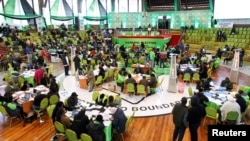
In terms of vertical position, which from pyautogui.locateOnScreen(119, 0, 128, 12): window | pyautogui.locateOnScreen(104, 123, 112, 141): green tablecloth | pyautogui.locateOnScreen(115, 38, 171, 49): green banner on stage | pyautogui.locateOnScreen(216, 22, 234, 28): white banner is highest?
pyautogui.locateOnScreen(119, 0, 128, 12): window

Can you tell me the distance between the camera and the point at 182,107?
4805 mm

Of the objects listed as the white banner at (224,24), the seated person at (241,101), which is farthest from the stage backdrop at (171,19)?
the seated person at (241,101)

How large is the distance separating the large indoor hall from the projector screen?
0.09 meters

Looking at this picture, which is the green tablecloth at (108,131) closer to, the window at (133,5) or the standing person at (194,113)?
the standing person at (194,113)

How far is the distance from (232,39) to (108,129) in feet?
54.7

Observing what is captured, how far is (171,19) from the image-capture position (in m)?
26.8

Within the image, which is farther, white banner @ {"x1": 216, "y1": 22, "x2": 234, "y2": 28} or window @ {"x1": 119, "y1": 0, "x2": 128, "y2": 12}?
window @ {"x1": 119, "y1": 0, "x2": 128, "y2": 12}

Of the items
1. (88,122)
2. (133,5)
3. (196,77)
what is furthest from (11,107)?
(133,5)

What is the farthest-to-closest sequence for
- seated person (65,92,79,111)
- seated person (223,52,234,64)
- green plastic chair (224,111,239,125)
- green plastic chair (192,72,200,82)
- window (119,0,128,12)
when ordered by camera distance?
window (119,0,128,12) < seated person (223,52,234,64) < green plastic chair (192,72,200,82) < seated person (65,92,79,111) < green plastic chair (224,111,239,125)

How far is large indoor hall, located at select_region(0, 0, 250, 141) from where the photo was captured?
5.50m

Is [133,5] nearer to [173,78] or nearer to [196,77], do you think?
[196,77]

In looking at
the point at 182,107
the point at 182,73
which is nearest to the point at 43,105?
the point at 182,107

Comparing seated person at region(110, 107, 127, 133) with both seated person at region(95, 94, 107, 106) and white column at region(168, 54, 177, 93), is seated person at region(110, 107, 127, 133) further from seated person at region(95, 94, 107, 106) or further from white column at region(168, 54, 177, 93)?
white column at region(168, 54, 177, 93)

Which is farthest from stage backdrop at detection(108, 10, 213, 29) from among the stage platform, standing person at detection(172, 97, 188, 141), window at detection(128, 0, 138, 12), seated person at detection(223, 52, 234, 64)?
standing person at detection(172, 97, 188, 141)
